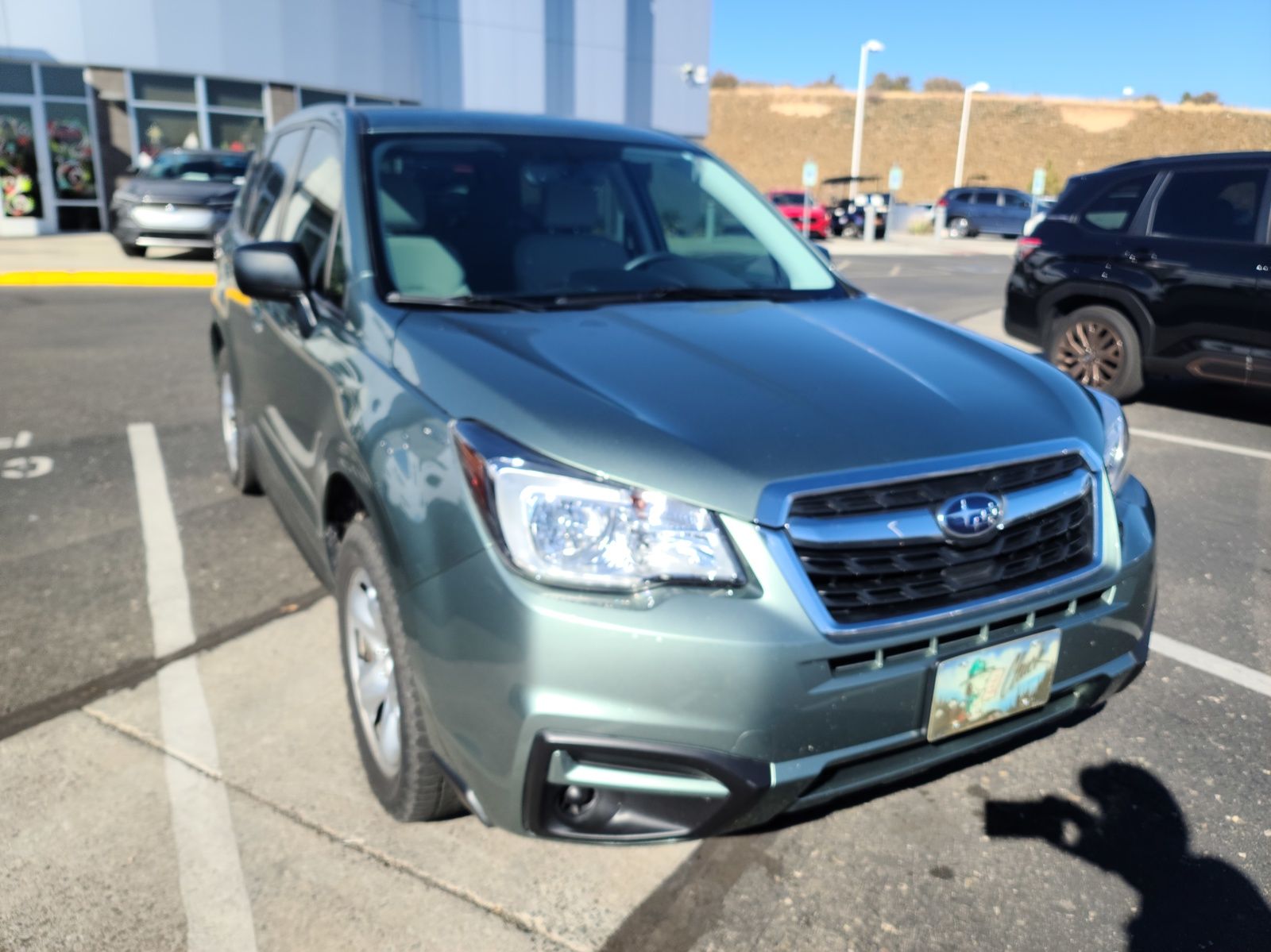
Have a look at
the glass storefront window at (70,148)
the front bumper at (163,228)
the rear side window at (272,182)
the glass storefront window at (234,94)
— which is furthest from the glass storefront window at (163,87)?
the rear side window at (272,182)

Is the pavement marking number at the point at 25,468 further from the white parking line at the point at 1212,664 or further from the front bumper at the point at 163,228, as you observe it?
the front bumper at the point at 163,228

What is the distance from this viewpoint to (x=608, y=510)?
81.1 inches

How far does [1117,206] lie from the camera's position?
24.3ft

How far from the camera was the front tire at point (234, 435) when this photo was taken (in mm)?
4688

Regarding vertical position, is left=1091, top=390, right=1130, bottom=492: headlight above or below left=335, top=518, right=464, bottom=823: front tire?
above

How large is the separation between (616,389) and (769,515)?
20.2 inches

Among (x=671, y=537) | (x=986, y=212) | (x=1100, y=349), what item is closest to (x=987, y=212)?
(x=986, y=212)

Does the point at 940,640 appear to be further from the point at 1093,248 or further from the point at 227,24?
the point at 227,24

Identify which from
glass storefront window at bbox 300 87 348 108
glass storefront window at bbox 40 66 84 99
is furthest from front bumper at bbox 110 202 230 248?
glass storefront window at bbox 300 87 348 108

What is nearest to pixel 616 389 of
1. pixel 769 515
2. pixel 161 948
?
pixel 769 515

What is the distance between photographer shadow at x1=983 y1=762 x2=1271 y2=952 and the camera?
2.35 meters

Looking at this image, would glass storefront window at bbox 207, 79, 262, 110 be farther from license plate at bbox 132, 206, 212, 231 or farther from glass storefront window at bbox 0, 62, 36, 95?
license plate at bbox 132, 206, 212, 231

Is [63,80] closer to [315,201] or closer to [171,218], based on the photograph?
[171,218]

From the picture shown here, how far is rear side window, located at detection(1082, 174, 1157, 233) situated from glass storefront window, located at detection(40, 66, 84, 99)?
19908 millimetres
